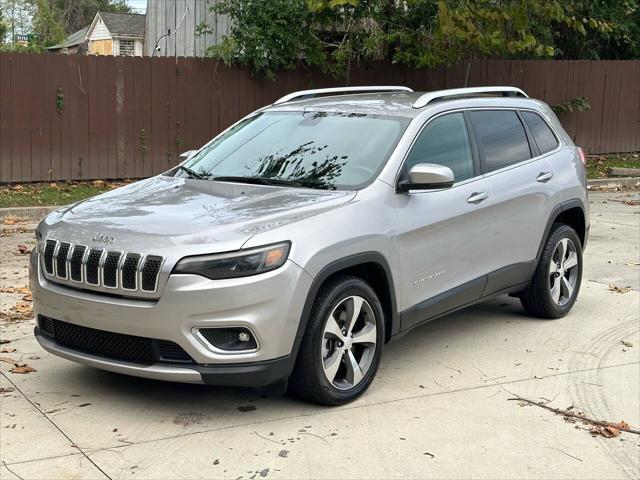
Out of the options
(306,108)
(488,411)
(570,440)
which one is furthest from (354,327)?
(306,108)

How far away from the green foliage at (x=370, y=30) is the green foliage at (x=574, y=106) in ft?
8.97

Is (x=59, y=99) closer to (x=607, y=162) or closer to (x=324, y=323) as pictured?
(x=324, y=323)

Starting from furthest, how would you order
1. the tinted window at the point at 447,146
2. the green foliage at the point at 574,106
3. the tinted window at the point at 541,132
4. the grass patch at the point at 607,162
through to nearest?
the green foliage at the point at 574,106
the grass patch at the point at 607,162
the tinted window at the point at 541,132
the tinted window at the point at 447,146

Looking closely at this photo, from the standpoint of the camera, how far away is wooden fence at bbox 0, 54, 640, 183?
1438 cm

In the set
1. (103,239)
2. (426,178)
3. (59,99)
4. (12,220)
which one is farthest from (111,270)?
(59,99)

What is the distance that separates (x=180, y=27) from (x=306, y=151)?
1841 centimetres

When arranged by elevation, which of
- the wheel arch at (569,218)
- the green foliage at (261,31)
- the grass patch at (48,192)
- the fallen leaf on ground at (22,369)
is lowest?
the fallen leaf on ground at (22,369)

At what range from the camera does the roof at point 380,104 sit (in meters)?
6.00

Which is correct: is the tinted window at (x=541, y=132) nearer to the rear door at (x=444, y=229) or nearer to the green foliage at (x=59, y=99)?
the rear door at (x=444, y=229)

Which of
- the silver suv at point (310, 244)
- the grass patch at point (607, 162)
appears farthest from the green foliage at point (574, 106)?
the silver suv at point (310, 244)

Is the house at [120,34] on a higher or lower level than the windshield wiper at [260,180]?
higher

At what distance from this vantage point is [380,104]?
6.18m

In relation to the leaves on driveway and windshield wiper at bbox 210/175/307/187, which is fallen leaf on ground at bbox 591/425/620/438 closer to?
the leaves on driveway

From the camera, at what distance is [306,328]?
4785 millimetres
